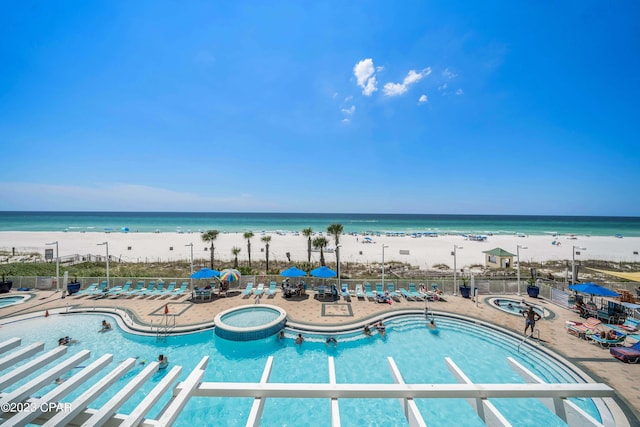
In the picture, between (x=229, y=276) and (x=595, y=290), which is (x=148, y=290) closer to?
(x=229, y=276)

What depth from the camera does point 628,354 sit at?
29.8 feet

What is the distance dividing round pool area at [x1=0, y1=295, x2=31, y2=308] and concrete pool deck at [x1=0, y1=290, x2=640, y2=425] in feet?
1.70

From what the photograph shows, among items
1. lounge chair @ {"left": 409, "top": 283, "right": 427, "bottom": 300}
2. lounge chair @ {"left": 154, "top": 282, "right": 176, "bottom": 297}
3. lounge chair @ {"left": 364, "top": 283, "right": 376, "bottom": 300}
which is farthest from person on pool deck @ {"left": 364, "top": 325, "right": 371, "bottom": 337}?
lounge chair @ {"left": 154, "top": 282, "right": 176, "bottom": 297}

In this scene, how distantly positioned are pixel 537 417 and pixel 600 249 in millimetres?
47747

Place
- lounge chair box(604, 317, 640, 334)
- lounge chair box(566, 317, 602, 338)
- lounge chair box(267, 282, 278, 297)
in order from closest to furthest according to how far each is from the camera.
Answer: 1. lounge chair box(566, 317, 602, 338)
2. lounge chair box(604, 317, 640, 334)
3. lounge chair box(267, 282, 278, 297)

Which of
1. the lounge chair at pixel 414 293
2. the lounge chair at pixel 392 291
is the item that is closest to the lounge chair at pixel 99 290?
the lounge chair at pixel 392 291

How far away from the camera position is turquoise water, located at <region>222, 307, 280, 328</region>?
41.3 feet

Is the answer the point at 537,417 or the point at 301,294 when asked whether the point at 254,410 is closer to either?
the point at 537,417

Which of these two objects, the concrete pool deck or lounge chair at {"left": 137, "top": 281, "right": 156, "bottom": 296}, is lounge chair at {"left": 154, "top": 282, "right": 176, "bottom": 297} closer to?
lounge chair at {"left": 137, "top": 281, "right": 156, "bottom": 296}

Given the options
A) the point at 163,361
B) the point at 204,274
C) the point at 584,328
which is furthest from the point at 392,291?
the point at 163,361

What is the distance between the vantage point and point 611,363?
908cm

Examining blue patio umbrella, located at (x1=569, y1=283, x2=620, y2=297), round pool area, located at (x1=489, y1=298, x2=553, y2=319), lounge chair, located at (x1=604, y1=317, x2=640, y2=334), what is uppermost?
blue patio umbrella, located at (x1=569, y1=283, x2=620, y2=297)

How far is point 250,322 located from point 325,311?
13.1 ft

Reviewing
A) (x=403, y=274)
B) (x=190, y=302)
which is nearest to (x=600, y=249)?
(x=403, y=274)
